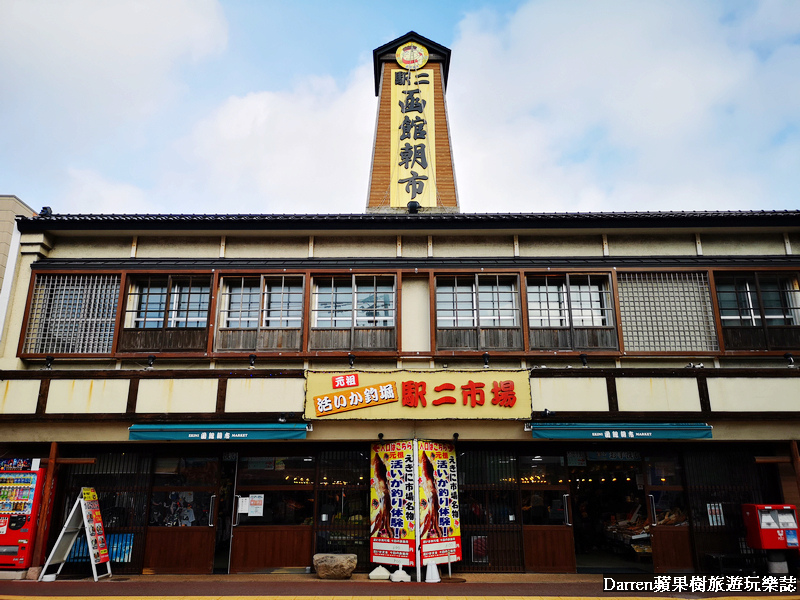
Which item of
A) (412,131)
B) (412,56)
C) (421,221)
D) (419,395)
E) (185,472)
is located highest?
(412,56)

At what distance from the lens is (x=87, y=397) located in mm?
12477

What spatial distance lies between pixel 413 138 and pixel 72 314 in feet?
40.6

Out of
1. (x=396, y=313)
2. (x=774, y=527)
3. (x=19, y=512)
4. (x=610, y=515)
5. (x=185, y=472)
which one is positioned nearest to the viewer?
(x=774, y=527)

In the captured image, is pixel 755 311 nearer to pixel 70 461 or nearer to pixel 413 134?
pixel 413 134

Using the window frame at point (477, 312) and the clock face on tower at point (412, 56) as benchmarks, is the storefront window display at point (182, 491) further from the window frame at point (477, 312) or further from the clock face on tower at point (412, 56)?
the clock face on tower at point (412, 56)

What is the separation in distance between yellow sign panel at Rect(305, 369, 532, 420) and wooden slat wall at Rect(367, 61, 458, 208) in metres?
7.98

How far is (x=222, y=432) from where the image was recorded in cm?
1211

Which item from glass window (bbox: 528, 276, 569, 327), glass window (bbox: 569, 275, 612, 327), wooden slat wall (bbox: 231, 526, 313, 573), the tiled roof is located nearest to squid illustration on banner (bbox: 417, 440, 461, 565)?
wooden slat wall (bbox: 231, 526, 313, 573)

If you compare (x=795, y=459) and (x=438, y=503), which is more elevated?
(x=795, y=459)

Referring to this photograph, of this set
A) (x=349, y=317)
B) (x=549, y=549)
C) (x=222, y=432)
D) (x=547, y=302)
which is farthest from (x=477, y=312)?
(x=222, y=432)

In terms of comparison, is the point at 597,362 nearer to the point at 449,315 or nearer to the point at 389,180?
the point at 449,315

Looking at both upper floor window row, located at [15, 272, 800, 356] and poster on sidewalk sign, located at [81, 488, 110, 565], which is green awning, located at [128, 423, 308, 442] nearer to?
poster on sidewalk sign, located at [81, 488, 110, 565]

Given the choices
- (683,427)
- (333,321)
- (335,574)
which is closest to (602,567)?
(683,427)

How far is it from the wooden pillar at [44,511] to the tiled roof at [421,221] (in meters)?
5.69
